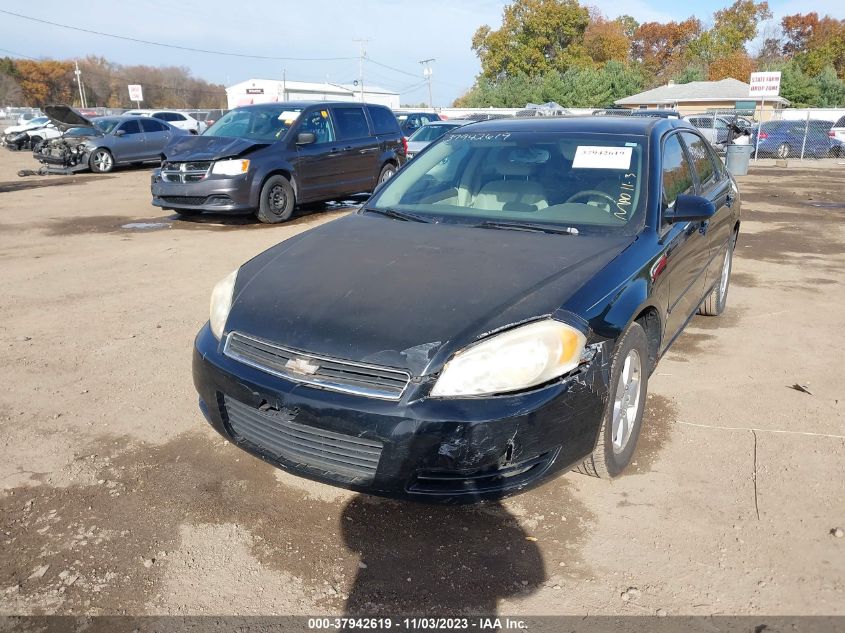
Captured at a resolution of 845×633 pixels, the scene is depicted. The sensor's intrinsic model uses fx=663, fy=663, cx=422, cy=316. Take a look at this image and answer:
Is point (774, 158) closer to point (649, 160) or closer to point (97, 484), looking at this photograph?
point (649, 160)

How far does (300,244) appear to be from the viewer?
353 cm

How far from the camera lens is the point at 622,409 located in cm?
308

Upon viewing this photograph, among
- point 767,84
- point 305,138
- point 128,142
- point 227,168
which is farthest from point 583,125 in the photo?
point 767,84

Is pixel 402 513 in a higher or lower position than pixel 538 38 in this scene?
lower

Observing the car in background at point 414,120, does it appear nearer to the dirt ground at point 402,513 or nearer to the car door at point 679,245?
the dirt ground at point 402,513

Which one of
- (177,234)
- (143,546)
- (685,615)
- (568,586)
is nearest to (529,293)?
(568,586)

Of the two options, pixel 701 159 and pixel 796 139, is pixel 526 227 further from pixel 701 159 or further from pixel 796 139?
pixel 796 139

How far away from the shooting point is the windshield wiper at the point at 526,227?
338 centimetres

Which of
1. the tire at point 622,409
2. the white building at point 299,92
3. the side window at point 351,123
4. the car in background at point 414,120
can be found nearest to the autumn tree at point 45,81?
the white building at point 299,92

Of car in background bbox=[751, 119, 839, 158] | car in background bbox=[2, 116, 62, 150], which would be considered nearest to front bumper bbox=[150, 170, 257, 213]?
car in background bbox=[2, 116, 62, 150]

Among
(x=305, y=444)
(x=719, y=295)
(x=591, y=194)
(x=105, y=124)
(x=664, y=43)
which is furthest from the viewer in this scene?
(x=664, y=43)

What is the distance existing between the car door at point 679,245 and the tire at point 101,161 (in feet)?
61.0

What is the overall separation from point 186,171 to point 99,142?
435 inches

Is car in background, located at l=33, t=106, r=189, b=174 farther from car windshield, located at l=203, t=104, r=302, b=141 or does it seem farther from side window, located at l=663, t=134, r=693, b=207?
side window, located at l=663, t=134, r=693, b=207
